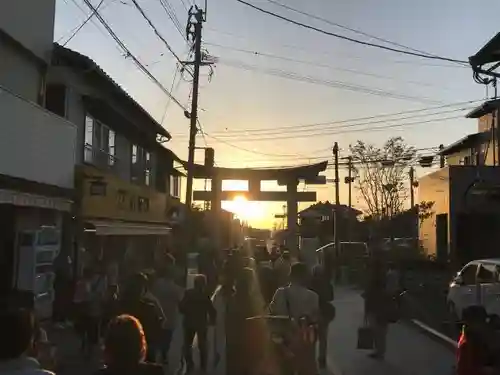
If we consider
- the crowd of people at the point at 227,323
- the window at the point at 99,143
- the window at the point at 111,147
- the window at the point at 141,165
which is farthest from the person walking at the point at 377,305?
Answer: the window at the point at 141,165

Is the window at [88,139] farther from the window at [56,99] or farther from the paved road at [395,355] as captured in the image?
the paved road at [395,355]

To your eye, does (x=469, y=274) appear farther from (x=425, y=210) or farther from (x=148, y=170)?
(x=425, y=210)

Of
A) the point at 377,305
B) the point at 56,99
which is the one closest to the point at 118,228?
the point at 56,99

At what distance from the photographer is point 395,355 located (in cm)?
1402

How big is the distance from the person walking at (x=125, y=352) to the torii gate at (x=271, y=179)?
4380 cm

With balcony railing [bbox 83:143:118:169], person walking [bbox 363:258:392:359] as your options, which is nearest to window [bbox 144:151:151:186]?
balcony railing [bbox 83:143:118:169]

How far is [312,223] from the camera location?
65.4 metres

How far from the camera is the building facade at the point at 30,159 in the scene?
14.2 meters

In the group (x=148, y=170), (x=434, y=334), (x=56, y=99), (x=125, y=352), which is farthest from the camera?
(x=148, y=170)

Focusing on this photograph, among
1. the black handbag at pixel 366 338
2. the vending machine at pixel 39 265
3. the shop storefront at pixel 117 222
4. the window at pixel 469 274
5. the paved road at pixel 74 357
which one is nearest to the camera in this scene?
the paved road at pixel 74 357

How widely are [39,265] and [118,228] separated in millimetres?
6562

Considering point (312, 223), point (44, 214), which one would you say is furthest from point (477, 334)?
point (312, 223)

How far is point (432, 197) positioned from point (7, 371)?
3472 cm

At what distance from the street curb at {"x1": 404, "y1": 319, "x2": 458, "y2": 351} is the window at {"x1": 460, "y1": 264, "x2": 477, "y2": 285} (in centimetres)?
141
